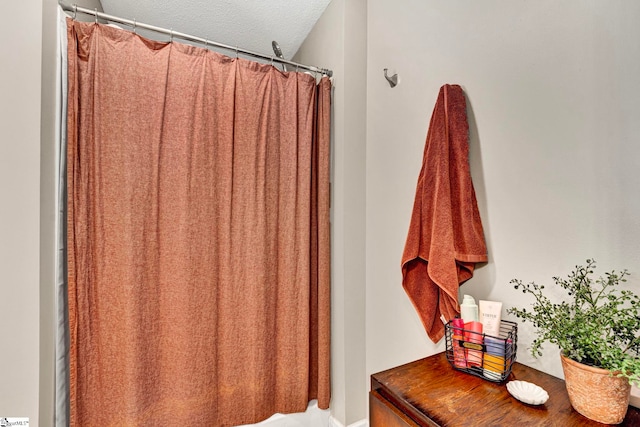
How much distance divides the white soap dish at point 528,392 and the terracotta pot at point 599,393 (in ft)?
0.22

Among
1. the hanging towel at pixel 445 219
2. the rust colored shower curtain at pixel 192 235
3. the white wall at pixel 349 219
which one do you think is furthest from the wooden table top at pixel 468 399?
the rust colored shower curtain at pixel 192 235

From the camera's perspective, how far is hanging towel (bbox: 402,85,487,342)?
98 cm

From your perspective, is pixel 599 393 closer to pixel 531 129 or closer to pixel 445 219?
pixel 445 219

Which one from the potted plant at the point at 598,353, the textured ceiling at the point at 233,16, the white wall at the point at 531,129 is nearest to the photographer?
the potted plant at the point at 598,353

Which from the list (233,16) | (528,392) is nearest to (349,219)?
(528,392)

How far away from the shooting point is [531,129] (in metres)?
0.88

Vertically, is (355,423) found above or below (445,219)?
below

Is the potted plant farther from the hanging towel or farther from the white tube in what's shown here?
the hanging towel

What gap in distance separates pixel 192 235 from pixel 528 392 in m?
1.33

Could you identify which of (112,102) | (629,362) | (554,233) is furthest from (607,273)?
(112,102)

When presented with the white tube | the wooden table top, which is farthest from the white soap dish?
the white tube

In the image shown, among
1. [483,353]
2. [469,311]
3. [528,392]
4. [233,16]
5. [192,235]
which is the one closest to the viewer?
[528,392]

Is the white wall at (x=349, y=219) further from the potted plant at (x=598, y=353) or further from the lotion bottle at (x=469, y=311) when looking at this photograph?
the potted plant at (x=598, y=353)

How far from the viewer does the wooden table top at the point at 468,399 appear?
627 millimetres
